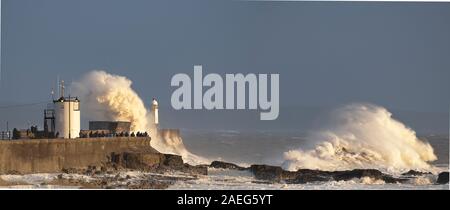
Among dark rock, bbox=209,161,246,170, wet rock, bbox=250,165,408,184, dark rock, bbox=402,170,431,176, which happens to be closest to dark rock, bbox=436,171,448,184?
dark rock, bbox=402,170,431,176

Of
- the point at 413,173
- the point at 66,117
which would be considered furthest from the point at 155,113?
the point at 413,173

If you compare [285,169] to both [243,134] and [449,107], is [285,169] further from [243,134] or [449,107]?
[449,107]

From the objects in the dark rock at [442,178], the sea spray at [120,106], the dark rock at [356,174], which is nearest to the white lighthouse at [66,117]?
the sea spray at [120,106]

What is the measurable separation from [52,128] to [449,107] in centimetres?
661

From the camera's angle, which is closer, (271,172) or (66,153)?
(66,153)

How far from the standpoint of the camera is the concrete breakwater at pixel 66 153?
29922mm

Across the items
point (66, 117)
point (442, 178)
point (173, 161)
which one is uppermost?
point (66, 117)

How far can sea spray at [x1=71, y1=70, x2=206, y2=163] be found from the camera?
31000 millimetres

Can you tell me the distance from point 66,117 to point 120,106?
1.09 meters

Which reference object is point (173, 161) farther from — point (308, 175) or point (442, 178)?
point (442, 178)

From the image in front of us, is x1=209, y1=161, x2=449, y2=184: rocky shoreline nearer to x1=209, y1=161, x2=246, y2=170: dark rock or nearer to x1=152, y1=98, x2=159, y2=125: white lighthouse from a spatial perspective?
x1=209, y1=161, x2=246, y2=170: dark rock

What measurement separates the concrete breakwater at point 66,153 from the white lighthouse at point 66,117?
0.37 meters

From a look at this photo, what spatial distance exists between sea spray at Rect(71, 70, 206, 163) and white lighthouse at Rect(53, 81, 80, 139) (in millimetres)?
196

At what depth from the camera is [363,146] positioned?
31.7 metres
